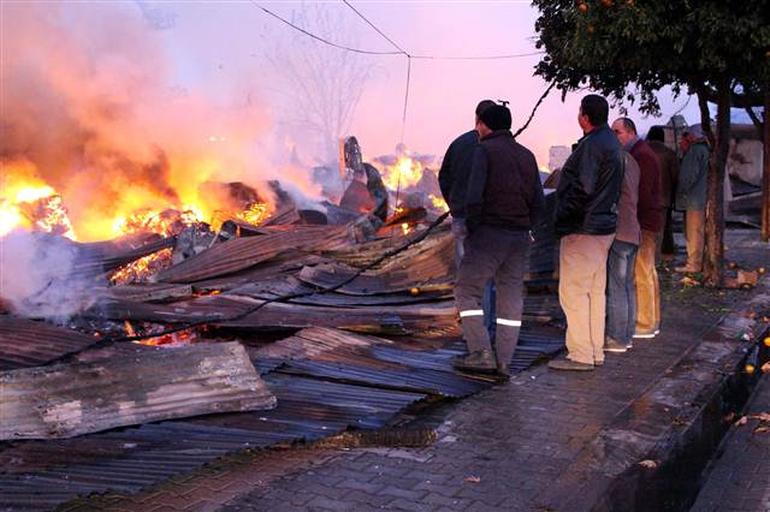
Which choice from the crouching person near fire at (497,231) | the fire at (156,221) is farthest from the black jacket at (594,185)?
the fire at (156,221)

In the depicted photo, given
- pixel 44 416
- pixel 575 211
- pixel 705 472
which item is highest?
pixel 575 211

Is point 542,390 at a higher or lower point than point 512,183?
lower

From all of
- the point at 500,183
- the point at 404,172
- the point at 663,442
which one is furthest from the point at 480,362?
the point at 404,172

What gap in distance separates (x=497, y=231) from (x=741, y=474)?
2203 millimetres

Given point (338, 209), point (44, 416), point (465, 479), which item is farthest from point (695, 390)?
point (338, 209)

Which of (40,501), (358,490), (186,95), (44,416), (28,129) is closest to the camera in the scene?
(40,501)

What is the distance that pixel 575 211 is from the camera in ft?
19.4

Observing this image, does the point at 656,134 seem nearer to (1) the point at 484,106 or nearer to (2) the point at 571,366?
(1) the point at 484,106

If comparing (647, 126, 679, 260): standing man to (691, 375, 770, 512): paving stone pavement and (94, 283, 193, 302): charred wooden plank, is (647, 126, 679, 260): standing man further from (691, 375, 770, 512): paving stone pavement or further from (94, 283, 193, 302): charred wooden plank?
(94, 283, 193, 302): charred wooden plank

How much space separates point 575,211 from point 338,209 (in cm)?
1075

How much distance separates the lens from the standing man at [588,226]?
19.2 feet

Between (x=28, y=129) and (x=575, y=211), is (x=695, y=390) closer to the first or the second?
(x=575, y=211)

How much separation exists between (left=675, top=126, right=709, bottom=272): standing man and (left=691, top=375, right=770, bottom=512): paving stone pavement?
5.33m

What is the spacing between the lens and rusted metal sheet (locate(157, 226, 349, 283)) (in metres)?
9.04
